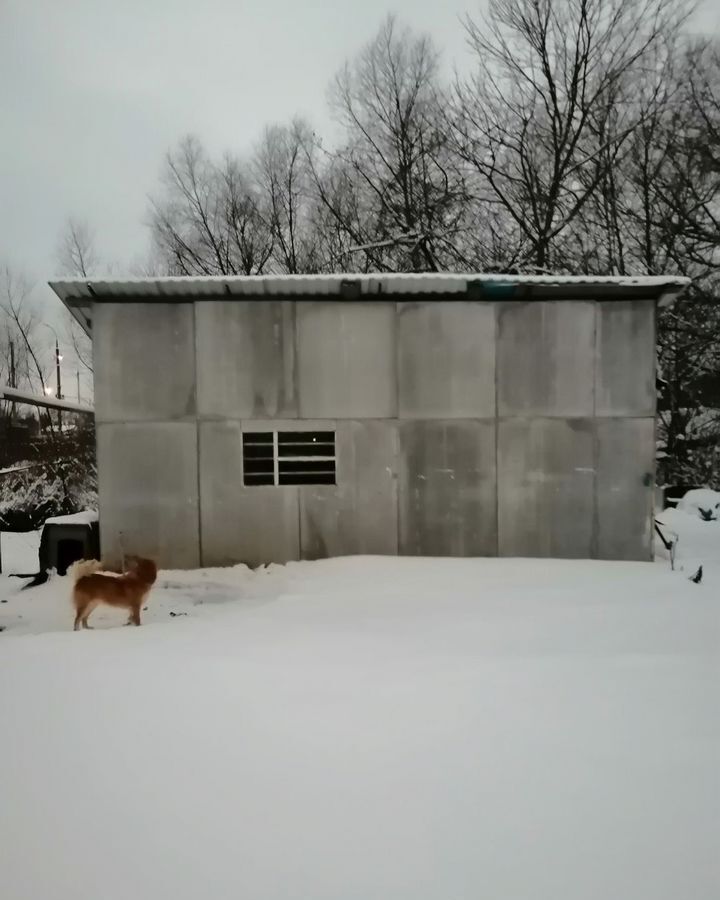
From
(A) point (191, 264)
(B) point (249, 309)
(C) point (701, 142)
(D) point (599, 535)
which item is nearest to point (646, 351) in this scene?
(D) point (599, 535)

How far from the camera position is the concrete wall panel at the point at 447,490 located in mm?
7117

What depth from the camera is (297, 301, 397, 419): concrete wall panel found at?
7105 mm

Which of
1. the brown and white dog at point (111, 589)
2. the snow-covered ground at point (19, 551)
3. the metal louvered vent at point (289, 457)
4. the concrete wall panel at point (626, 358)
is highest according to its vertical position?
the concrete wall panel at point (626, 358)

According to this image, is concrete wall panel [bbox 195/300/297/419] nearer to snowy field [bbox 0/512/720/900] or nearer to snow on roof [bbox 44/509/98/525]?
snow on roof [bbox 44/509/98/525]

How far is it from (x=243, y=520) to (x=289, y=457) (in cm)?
109

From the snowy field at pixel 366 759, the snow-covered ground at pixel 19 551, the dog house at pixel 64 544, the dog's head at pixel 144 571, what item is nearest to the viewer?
the snowy field at pixel 366 759

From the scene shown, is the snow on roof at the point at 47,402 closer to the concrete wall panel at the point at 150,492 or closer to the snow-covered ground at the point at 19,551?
the snow-covered ground at the point at 19,551

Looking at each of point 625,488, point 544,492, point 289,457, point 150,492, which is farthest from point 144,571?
point 625,488

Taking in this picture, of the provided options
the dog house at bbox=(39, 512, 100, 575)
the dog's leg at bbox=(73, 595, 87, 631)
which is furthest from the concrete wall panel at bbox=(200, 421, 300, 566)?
the dog's leg at bbox=(73, 595, 87, 631)

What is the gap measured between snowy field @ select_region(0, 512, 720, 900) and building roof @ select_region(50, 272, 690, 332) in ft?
13.8

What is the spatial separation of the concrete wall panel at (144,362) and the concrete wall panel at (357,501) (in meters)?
2.17

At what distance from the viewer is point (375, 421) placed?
A: 714cm

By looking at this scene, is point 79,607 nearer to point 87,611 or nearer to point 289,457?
point 87,611

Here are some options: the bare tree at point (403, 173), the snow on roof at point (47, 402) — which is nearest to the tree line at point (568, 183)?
the bare tree at point (403, 173)
